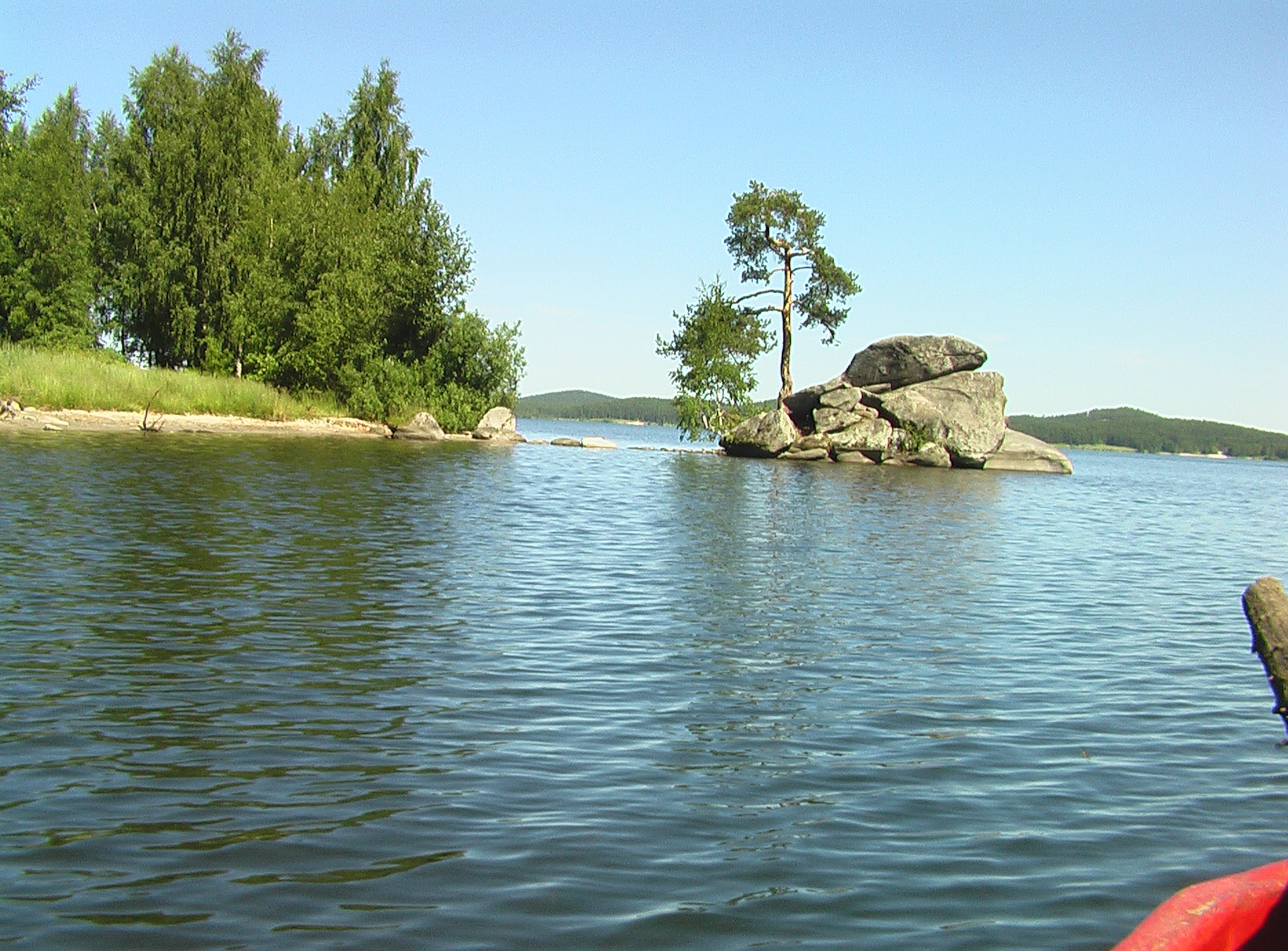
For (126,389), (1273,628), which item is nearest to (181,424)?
(126,389)

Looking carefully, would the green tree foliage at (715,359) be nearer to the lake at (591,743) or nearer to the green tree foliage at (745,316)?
the green tree foliage at (745,316)

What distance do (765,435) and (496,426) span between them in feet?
44.6

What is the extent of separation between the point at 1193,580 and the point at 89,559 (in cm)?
1692

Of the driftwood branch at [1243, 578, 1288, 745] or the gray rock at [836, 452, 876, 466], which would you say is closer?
the driftwood branch at [1243, 578, 1288, 745]

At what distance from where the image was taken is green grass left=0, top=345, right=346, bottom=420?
38.0 m

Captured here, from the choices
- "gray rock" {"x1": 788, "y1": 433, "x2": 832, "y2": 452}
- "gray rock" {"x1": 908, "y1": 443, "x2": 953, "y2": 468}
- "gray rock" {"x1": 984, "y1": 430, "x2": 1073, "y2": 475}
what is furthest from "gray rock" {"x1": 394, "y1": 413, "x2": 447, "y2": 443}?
"gray rock" {"x1": 984, "y1": 430, "x2": 1073, "y2": 475}

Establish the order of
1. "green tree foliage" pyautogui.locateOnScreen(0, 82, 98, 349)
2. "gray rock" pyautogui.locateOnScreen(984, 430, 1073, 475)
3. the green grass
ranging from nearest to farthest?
1. the green grass
2. "green tree foliage" pyautogui.locateOnScreen(0, 82, 98, 349)
3. "gray rock" pyautogui.locateOnScreen(984, 430, 1073, 475)

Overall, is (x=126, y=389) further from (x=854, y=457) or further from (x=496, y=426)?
(x=854, y=457)

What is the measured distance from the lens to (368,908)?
16.0 ft

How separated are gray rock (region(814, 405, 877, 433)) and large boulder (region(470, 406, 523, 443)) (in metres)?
15.5

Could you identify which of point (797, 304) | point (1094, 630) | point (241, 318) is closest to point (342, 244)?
point (241, 318)

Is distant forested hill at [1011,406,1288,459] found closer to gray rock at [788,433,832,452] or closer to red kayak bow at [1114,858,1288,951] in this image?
gray rock at [788,433,832,452]

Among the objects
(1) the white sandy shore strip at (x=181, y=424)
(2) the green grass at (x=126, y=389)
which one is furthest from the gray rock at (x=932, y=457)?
(2) the green grass at (x=126, y=389)

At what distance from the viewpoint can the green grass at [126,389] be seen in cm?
3797
